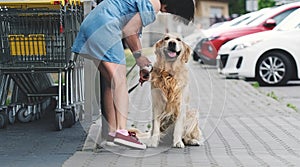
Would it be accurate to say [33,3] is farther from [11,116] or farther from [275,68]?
[275,68]

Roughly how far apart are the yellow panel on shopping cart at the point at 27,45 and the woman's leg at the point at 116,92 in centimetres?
165

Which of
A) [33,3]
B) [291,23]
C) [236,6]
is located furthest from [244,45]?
[236,6]

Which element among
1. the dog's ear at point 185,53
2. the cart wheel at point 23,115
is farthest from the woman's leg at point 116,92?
the cart wheel at point 23,115

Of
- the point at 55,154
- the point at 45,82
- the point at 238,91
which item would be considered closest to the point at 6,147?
the point at 55,154

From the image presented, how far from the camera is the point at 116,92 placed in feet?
25.8

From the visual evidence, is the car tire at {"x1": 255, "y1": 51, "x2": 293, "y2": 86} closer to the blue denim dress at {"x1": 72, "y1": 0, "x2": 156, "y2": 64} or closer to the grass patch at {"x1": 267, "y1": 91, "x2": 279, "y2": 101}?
the grass patch at {"x1": 267, "y1": 91, "x2": 279, "y2": 101}

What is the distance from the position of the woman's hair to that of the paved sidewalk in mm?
849

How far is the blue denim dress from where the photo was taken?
7.73m

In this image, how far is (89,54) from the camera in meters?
7.89

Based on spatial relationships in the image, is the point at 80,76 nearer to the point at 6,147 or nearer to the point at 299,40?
the point at 6,147

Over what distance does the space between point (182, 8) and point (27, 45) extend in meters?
2.18

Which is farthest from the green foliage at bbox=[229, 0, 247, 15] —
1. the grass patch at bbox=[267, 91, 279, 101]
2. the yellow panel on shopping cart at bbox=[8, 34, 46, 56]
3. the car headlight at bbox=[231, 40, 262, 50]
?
the yellow panel on shopping cart at bbox=[8, 34, 46, 56]

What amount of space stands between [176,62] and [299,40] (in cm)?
945

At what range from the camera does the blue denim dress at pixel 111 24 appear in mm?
7727
